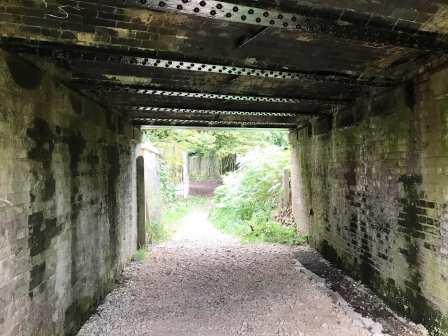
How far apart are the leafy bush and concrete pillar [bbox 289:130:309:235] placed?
50cm

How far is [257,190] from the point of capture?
1334 centimetres

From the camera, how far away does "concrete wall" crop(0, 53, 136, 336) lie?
307cm

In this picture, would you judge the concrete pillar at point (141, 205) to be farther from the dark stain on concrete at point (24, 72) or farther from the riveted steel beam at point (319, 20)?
the riveted steel beam at point (319, 20)

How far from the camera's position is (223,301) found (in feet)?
17.9

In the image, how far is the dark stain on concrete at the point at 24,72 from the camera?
3.19 m

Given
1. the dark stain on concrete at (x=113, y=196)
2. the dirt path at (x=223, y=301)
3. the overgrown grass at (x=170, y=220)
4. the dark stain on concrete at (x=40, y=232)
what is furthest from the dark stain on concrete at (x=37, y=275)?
the overgrown grass at (x=170, y=220)

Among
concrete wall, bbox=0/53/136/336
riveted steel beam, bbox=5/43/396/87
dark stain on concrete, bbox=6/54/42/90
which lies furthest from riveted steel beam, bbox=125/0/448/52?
concrete wall, bbox=0/53/136/336

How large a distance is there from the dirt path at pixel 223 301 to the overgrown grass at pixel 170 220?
181 centimetres

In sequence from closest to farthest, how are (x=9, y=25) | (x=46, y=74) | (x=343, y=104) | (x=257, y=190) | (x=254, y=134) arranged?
(x=9, y=25) < (x=46, y=74) < (x=343, y=104) < (x=257, y=190) < (x=254, y=134)

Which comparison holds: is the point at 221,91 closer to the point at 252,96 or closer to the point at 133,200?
the point at 252,96

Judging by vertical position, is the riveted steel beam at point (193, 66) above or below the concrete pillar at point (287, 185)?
above

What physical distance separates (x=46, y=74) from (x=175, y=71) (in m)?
1.48

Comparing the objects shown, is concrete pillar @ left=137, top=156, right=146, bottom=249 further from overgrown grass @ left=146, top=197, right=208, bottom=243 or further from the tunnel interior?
the tunnel interior

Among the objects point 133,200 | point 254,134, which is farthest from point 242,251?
point 254,134
